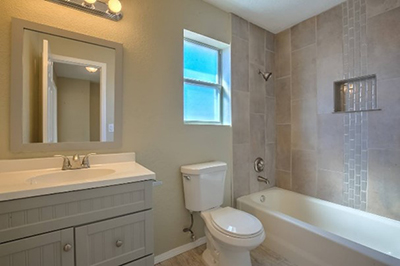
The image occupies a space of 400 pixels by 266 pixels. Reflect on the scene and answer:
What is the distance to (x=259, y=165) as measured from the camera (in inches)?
94.4

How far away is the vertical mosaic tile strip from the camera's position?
6.04ft

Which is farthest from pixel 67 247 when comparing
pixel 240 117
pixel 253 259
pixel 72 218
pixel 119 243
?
pixel 240 117

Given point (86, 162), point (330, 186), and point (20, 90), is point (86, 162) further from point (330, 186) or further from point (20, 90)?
point (330, 186)

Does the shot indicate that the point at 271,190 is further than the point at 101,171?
Yes

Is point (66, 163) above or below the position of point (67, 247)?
above

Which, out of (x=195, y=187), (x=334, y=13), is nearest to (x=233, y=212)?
(x=195, y=187)

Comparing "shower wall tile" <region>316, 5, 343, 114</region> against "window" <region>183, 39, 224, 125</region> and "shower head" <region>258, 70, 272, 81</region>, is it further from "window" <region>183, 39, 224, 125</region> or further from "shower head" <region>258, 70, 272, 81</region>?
"window" <region>183, 39, 224, 125</region>

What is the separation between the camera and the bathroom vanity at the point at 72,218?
0.82 m

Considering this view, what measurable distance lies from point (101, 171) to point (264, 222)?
1.57 m

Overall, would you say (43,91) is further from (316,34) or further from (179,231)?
(316,34)

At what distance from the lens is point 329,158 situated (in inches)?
83.0

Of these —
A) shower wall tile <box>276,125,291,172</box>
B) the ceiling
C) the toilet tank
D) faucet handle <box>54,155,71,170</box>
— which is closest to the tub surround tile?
the ceiling

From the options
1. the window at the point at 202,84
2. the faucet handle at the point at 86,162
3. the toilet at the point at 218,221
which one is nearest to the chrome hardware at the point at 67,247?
the faucet handle at the point at 86,162

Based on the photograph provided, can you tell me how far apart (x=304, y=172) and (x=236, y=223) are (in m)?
1.33
